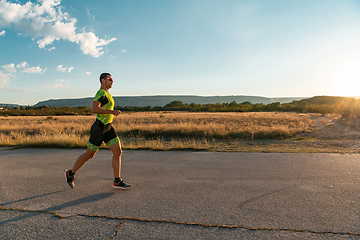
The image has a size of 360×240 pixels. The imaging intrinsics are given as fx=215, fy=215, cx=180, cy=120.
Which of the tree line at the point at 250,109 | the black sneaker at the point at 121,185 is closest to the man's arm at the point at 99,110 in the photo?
the black sneaker at the point at 121,185

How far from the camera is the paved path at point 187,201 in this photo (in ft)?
8.70

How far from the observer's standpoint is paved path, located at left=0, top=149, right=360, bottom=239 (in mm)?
2650

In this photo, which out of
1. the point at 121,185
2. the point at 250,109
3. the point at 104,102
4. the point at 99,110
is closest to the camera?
the point at 99,110

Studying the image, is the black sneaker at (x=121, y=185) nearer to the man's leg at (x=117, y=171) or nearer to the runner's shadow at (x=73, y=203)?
the man's leg at (x=117, y=171)

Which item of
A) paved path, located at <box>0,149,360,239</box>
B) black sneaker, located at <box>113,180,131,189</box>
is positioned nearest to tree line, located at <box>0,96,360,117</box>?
paved path, located at <box>0,149,360,239</box>

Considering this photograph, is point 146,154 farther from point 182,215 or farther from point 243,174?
point 182,215

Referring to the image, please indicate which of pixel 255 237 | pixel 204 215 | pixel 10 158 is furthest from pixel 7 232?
pixel 10 158

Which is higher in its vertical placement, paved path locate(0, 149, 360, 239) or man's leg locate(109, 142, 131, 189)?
man's leg locate(109, 142, 131, 189)

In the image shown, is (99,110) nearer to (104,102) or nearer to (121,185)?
(104,102)

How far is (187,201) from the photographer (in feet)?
11.5

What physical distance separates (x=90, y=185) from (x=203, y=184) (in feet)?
7.46

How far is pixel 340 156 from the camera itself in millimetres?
6586

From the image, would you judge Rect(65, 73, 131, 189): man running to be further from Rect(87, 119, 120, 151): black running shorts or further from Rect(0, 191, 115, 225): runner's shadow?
Rect(0, 191, 115, 225): runner's shadow

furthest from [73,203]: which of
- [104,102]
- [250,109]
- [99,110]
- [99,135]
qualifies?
[250,109]
